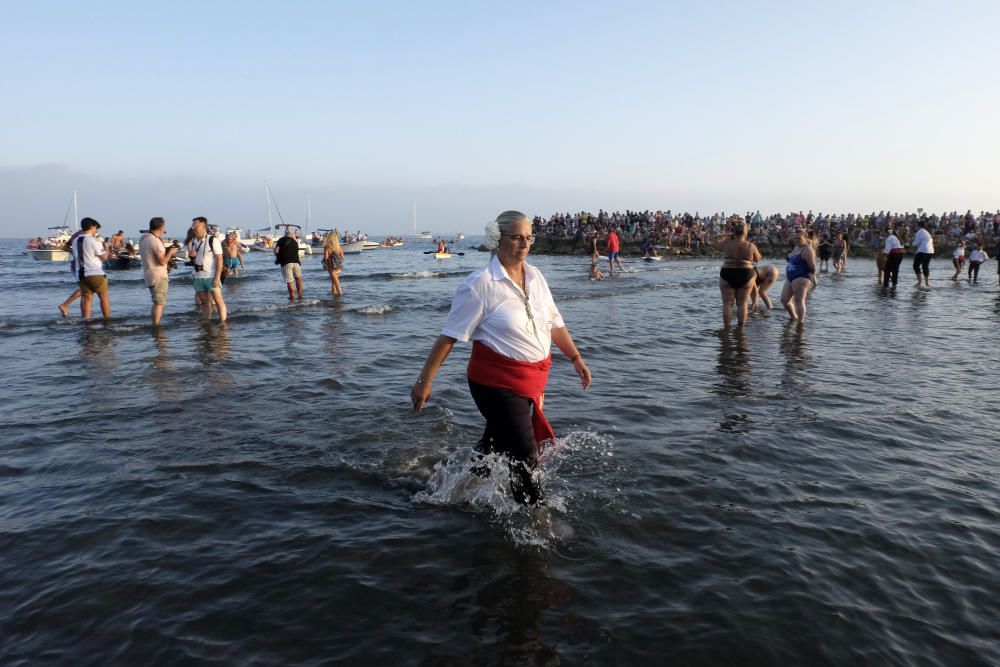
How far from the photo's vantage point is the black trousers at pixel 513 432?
3.80 m

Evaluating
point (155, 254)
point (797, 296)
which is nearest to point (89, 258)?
point (155, 254)

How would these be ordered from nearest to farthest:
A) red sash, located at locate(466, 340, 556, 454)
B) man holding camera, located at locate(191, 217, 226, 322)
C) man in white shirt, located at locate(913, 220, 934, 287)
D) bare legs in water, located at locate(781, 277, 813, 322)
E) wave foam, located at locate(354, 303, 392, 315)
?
1. red sash, located at locate(466, 340, 556, 454)
2. man holding camera, located at locate(191, 217, 226, 322)
3. bare legs in water, located at locate(781, 277, 813, 322)
4. wave foam, located at locate(354, 303, 392, 315)
5. man in white shirt, located at locate(913, 220, 934, 287)

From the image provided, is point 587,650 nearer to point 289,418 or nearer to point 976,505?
point 976,505

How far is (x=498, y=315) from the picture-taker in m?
3.65

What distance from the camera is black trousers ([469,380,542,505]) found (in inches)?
149

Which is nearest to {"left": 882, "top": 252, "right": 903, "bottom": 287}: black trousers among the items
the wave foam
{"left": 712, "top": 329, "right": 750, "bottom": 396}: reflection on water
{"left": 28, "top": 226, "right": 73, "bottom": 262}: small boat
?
{"left": 712, "top": 329, "right": 750, "bottom": 396}: reflection on water

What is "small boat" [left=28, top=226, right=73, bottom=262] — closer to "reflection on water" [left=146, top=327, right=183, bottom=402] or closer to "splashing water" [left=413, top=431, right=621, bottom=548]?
"reflection on water" [left=146, top=327, right=183, bottom=402]

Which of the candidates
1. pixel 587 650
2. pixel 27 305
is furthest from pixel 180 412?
pixel 27 305

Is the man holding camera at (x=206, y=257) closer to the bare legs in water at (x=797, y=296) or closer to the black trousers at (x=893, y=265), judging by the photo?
the bare legs in water at (x=797, y=296)

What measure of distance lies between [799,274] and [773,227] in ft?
128

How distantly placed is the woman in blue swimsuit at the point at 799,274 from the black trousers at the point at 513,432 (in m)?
9.38

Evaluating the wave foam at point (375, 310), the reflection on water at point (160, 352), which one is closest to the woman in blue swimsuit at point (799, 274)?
the wave foam at point (375, 310)

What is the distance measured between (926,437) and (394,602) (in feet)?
16.9

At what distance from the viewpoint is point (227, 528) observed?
159 inches
